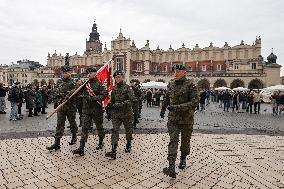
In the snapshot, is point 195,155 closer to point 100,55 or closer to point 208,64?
point 208,64

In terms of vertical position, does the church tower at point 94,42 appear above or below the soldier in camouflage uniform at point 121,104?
above

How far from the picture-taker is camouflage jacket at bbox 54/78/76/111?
6.68 metres

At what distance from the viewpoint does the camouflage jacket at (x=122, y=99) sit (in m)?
6.26

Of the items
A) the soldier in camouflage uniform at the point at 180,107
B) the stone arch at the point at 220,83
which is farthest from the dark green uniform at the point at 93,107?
the stone arch at the point at 220,83

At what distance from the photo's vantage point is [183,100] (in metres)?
5.09

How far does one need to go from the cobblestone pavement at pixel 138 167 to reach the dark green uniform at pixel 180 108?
2.25 feet

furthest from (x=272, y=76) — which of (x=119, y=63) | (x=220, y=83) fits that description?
(x=119, y=63)

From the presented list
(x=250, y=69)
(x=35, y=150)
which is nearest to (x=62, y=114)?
(x=35, y=150)

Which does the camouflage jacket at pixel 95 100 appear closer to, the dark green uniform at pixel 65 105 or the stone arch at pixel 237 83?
the dark green uniform at pixel 65 105

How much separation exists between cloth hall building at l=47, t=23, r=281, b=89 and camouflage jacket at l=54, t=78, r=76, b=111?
4456 cm


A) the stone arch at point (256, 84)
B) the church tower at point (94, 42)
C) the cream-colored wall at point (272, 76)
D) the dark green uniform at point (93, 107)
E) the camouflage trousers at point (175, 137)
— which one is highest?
the church tower at point (94, 42)

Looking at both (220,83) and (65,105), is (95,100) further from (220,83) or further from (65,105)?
(220,83)

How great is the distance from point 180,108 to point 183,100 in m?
0.25

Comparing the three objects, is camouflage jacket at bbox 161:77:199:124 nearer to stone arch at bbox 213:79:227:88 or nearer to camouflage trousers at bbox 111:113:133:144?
camouflage trousers at bbox 111:113:133:144
